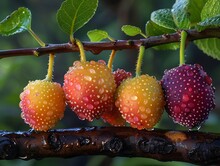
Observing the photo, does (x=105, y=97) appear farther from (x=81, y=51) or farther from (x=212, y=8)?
(x=212, y=8)

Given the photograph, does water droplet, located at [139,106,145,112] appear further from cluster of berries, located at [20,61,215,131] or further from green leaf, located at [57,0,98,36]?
green leaf, located at [57,0,98,36]

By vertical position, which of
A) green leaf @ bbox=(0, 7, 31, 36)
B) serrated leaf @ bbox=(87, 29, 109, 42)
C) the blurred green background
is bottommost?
the blurred green background

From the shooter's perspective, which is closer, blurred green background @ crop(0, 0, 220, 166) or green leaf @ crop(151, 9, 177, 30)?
green leaf @ crop(151, 9, 177, 30)

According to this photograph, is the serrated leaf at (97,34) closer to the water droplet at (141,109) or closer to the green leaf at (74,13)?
the green leaf at (74,13)

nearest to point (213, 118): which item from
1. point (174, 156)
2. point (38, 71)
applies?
point (38, 71)

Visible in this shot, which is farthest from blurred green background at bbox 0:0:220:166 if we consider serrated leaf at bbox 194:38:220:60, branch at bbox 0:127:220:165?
branch at bbox 0:127:220:165

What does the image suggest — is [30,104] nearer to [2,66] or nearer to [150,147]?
[150,147]
